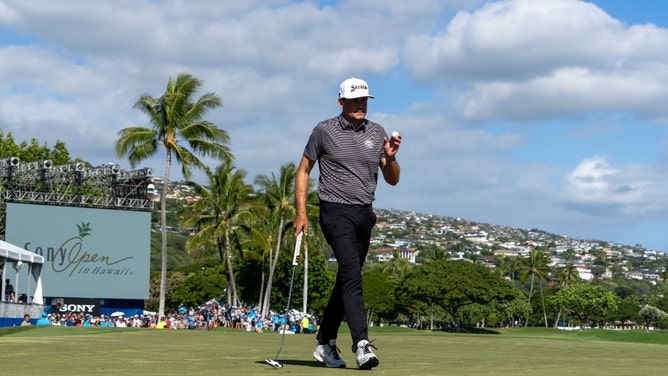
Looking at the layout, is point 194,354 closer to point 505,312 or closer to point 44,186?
point 44,186

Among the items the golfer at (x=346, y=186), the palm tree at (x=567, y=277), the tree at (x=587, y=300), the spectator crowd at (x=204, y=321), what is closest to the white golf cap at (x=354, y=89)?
the golfer at (x=346, y=186)

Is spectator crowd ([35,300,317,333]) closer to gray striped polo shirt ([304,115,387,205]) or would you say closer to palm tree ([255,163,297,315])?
palm tree ([255,163,297,315])

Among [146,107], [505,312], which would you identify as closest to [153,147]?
[146,107]

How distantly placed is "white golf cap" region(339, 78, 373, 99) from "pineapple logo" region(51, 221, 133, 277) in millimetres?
60399

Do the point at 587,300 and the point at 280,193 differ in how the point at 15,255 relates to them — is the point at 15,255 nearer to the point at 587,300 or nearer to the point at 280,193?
the point at 280,193

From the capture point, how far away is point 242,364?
24.1 ft

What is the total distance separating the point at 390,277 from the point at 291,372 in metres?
116

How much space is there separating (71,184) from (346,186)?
62317 millimetres

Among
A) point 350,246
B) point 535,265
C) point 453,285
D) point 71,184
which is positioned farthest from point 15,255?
point 535,265

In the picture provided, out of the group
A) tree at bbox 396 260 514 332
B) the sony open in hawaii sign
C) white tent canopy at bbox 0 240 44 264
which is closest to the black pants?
white tent canopy at bbox 0 240 44 264

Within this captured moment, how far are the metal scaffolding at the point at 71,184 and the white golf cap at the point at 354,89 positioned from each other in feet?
186

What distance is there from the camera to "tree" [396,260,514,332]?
264 feet

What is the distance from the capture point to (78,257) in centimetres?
6569

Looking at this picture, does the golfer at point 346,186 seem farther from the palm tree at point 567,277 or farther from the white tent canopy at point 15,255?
the palm tree at point 567,277
